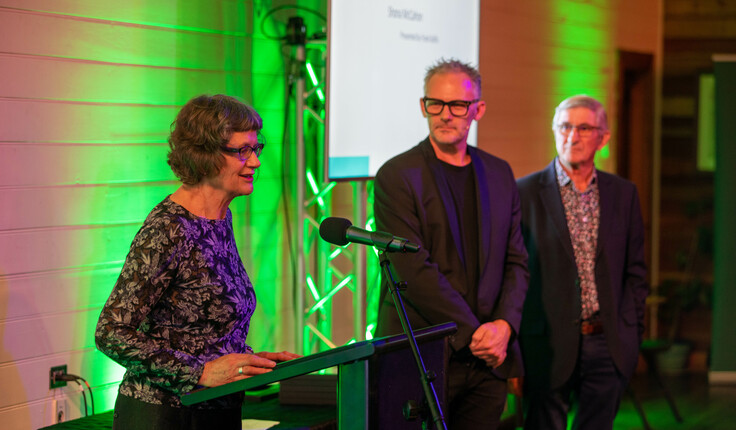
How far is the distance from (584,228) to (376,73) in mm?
1276

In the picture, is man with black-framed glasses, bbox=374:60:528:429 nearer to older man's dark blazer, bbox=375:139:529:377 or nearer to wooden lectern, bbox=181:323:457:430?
older man's dark blazer, bbox=375:139:529:377

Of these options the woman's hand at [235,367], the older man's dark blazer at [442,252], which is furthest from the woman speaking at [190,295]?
the older man's dark blazer at [442,252]

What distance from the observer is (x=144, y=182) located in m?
3.58

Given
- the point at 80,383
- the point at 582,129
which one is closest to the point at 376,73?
Result: the point at 582,129

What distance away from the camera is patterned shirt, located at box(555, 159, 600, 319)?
3.51 metres

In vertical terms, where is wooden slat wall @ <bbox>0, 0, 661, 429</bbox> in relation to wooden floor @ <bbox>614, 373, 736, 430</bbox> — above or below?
above

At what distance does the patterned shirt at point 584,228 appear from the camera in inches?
138

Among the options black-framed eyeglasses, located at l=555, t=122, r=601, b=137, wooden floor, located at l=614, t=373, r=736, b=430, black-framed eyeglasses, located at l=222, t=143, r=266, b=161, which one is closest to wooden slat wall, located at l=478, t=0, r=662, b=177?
wooden floor, located at l=614, t=373, r=736, b=430

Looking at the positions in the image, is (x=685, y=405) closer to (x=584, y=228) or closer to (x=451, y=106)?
(x=584, y=228)

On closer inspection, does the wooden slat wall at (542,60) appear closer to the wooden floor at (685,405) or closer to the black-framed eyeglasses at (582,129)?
the wooden floor at (685,405)

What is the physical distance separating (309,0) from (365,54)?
1.81ft

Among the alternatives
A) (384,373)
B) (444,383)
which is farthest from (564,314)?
(384,373)

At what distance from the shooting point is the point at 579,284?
349 centimetres

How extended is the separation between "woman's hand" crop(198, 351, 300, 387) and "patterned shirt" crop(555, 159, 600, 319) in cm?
183
